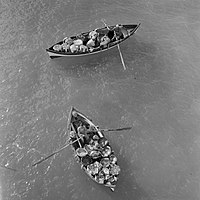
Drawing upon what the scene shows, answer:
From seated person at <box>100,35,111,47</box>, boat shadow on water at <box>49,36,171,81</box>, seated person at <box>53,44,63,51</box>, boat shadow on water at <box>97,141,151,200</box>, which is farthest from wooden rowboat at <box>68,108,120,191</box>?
seated person at <box>100,35,111,47</box>

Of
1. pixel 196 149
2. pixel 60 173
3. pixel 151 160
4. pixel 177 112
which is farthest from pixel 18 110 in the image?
pixel 196 149

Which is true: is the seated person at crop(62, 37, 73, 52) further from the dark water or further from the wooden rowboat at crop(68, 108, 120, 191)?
the wooden rowboat at crop(68, 108, 120, 191)

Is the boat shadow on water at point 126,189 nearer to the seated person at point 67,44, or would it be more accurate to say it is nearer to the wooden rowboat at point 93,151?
the wooden rowboat at point 93,151

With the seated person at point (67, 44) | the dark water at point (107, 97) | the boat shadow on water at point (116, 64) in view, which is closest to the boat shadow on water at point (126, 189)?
the dark water at point (107, 97)

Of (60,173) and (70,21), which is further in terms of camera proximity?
(70,21)

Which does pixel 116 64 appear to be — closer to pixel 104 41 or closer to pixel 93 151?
pixel 104 41

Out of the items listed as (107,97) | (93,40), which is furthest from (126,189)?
(93,40)

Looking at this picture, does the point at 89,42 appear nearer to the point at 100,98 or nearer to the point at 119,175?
the point at 100,98

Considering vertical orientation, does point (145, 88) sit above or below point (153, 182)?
above
